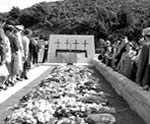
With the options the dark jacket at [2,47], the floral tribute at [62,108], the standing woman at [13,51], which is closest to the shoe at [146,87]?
the floral tribute at [62,108]

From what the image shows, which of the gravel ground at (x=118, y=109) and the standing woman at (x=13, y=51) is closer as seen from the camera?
the gravel ground at (x=118, y=109)

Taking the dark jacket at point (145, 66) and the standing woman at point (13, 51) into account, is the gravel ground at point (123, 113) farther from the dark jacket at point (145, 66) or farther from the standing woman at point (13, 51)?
the standing woman at point (13, 51)

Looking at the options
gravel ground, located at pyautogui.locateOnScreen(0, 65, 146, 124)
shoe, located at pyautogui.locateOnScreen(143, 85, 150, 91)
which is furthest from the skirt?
shoe, located at pyautogui.locateOnScreen(143, 85, 150, 91)

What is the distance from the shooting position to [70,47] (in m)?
22.2

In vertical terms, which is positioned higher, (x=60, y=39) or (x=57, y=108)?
(x=60, y=39)

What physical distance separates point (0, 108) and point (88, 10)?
88911 mm

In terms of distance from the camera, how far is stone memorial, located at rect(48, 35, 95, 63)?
70.5 ft

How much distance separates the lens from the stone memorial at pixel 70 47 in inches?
846

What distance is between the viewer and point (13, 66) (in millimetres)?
9164

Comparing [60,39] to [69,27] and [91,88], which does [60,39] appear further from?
[69,27]

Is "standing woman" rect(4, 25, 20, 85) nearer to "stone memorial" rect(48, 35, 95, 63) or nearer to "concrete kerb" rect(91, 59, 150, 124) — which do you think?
"concrete kerb" rect(91, 59, 150, 124)

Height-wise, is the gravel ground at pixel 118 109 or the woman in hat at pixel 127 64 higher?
the woman in hat at pixel 127 64

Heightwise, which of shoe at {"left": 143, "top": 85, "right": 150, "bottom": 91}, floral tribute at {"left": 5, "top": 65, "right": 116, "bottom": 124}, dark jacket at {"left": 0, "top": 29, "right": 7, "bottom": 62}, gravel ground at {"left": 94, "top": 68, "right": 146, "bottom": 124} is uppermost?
dark jacket at {"left": 0, "top": 29, "right": 7, "bottom": 62}

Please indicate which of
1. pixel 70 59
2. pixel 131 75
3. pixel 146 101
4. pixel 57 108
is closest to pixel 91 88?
pixel 131 75
